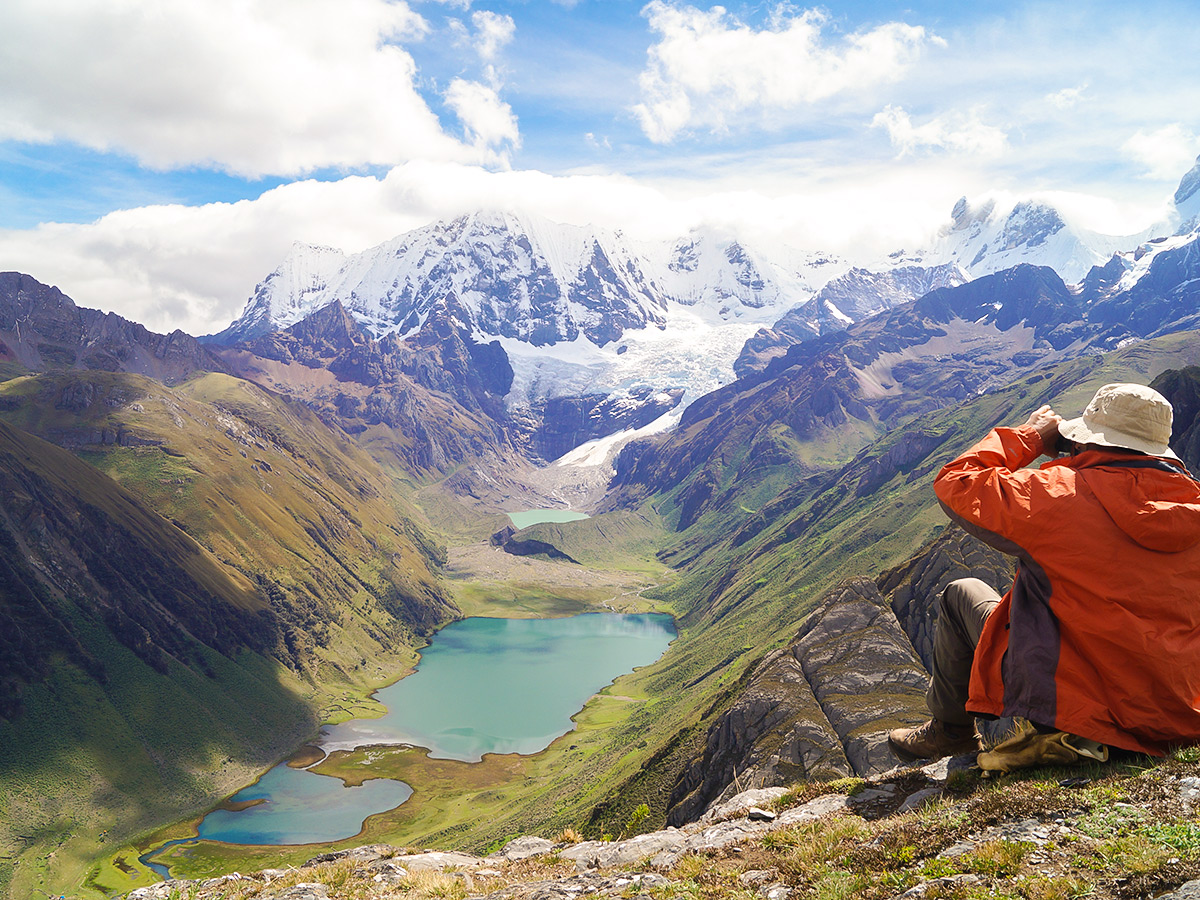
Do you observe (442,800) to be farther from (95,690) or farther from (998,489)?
(998,489)

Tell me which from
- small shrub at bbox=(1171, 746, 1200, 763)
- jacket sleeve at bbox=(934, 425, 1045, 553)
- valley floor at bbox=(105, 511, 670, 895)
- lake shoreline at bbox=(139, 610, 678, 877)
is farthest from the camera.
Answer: lake shoreline at bbox=(139, 610, 678, 877)

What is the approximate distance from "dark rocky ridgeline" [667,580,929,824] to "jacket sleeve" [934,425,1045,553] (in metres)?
25.3

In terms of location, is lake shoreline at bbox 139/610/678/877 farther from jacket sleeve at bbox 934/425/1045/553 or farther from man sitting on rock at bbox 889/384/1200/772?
jacket sleeve at bbox 934/425/1045/553

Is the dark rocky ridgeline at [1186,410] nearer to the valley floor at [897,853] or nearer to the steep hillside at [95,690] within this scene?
the valley floor at [897,853]

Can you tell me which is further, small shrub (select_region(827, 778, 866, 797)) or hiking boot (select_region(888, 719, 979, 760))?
small shrub (select_region(827, 778, 866, 797))

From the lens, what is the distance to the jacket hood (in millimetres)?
8133

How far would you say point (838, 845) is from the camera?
10.4m

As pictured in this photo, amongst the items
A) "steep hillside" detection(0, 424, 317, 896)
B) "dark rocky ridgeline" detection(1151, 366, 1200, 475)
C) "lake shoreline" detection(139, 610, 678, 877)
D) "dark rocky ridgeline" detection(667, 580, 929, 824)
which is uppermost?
"dark rocky ridgeline" detection(1151, 366, 1200, 475)

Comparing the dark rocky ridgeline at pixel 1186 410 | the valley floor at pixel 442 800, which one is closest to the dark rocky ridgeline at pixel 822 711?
the valley floor at pixel 442 800

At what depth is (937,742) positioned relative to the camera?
12.2m

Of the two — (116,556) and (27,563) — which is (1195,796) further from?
(116,556)

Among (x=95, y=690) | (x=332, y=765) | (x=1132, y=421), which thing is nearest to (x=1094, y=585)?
(x=1132, y=421)

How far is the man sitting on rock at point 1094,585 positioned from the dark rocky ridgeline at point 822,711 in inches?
966

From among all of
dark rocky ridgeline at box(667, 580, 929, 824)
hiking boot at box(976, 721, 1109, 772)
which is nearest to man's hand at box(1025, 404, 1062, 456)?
hiking boot at box(976, 721, 1109, 772)
